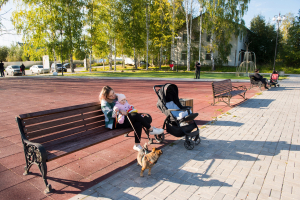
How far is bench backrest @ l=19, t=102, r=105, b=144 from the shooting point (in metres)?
3.28

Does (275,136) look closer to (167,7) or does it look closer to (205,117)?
(205,117)

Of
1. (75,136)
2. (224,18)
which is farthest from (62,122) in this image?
(224,18)

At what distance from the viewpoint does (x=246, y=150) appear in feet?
14.3

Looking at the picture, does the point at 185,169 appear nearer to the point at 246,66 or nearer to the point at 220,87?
the point at 220,87

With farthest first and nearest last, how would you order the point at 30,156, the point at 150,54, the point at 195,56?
the point at 150,54
the point at 195,56
the point at 30,156

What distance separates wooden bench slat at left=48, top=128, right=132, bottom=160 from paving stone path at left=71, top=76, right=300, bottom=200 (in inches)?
26.2

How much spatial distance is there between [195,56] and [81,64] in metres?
37.0

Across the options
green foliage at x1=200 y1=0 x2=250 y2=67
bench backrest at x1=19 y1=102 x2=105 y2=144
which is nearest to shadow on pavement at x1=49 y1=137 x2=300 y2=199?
bench backrest at x1=19 y1=102 x2=105 y2=144

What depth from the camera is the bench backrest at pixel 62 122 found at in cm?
328

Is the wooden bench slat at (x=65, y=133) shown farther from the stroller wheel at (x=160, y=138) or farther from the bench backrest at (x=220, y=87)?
the bench backrest at (x=220, y=87)

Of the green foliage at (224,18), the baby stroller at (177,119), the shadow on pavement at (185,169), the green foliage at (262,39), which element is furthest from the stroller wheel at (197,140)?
the green foliage at (262,39)

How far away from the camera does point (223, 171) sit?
3.54m

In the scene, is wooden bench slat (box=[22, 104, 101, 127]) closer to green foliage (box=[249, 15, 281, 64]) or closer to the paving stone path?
the paving stone path

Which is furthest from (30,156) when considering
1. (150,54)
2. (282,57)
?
(282,57)
